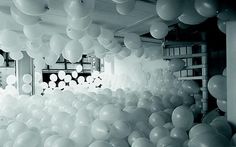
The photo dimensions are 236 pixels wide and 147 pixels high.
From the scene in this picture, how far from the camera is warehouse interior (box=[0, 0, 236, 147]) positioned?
208cm

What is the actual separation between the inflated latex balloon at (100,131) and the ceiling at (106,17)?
1.35m

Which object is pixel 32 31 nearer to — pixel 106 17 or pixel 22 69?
pixel 106 17

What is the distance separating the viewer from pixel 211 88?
2.31m

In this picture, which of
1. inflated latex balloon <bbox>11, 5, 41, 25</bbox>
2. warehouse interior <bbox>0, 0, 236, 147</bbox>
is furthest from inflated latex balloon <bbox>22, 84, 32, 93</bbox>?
inflated latex balloon <bbox>11, 5, 41, 25</bbox>

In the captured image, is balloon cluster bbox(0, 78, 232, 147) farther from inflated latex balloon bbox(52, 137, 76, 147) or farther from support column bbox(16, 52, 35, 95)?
support column bbox(16, 52, 35, 95)

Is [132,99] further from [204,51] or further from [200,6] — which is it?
[200,6]

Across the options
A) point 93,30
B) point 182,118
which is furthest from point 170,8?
point 93,30

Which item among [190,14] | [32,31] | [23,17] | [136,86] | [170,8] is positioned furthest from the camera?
[136,86]

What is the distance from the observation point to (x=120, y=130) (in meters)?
2.31

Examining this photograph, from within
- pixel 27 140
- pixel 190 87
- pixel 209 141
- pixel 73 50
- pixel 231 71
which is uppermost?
pixel 73 50

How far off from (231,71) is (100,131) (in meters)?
1.26

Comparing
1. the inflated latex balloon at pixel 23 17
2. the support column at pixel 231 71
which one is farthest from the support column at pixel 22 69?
the support column at pixel 231 71

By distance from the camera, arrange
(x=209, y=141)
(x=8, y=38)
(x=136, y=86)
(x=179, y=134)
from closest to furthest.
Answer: (x=209, y=141) < (x=179, y=134) < (x=8, y=38) < (x=136, y=86)

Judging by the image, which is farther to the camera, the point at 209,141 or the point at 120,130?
the point at 120,130
